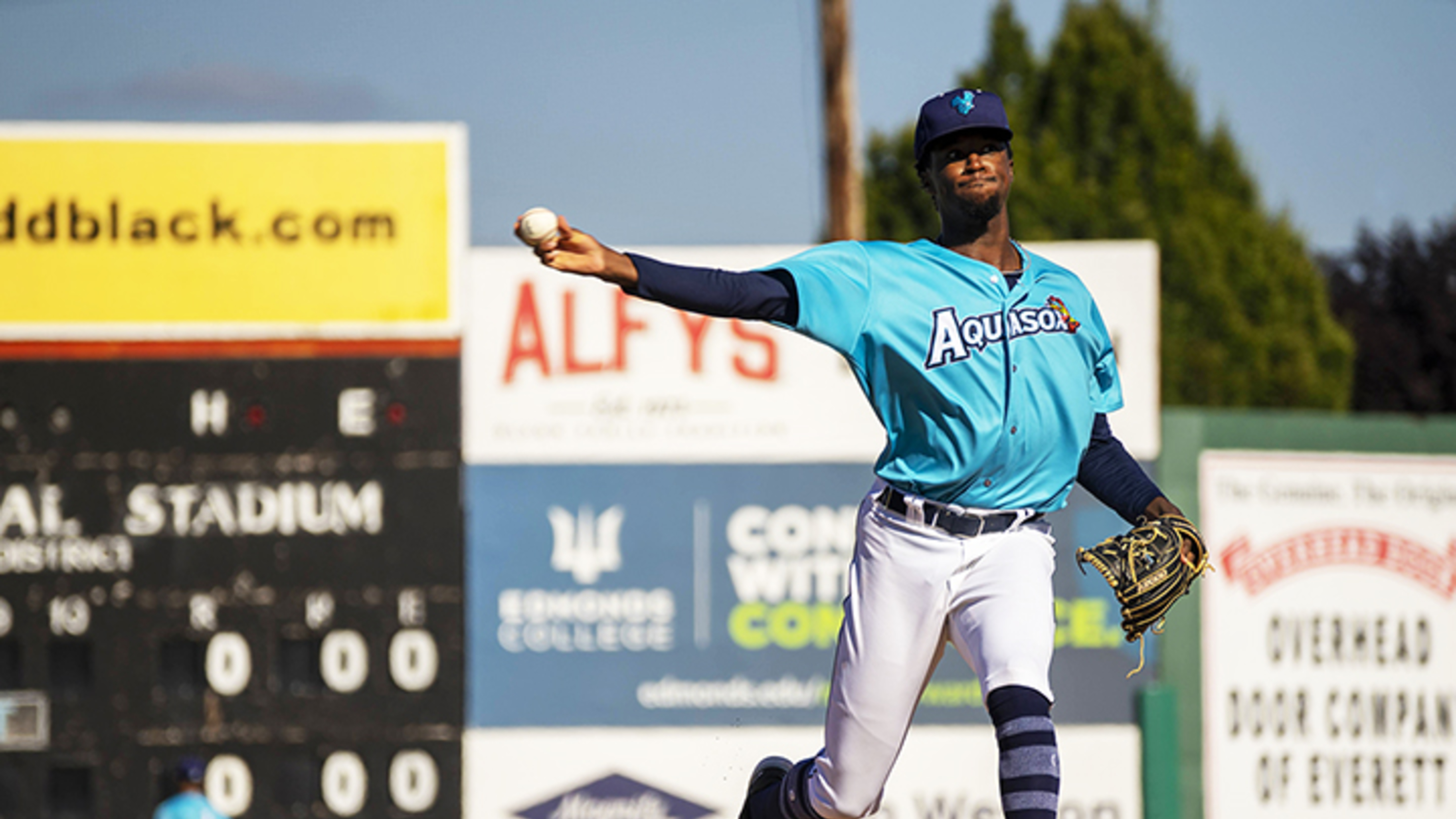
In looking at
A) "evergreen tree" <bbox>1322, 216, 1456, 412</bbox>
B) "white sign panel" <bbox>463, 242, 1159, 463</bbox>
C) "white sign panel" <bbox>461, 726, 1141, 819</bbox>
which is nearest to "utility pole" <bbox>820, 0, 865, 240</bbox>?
"white sign panel" <bbox>463, 242, 1159, 463</bbox>

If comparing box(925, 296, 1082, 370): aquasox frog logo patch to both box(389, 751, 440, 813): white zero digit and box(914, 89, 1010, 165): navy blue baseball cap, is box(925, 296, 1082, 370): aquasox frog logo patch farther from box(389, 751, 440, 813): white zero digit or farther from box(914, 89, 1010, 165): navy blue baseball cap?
box(389, 751, 440, 813): white zero digit

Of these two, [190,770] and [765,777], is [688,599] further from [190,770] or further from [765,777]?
[765,777]

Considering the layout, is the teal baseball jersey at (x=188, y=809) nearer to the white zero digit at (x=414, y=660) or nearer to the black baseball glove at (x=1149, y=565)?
the white zero digit at (x=414, y=660)

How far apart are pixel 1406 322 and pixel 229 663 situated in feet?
92.4

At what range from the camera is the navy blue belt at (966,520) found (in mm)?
4590

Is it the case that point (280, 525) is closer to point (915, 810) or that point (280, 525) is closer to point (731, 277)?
point (915, 810)

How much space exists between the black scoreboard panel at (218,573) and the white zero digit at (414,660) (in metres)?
0.01

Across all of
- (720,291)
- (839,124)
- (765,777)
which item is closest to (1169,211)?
(839,124)

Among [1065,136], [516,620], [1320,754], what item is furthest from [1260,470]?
[1065,136]

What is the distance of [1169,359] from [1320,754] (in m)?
26.9

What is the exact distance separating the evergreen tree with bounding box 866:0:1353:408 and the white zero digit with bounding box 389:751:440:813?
2689cm

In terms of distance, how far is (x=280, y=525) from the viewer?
376 inches

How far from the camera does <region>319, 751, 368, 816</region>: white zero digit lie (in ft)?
31.8

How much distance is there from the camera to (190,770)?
9391mm
